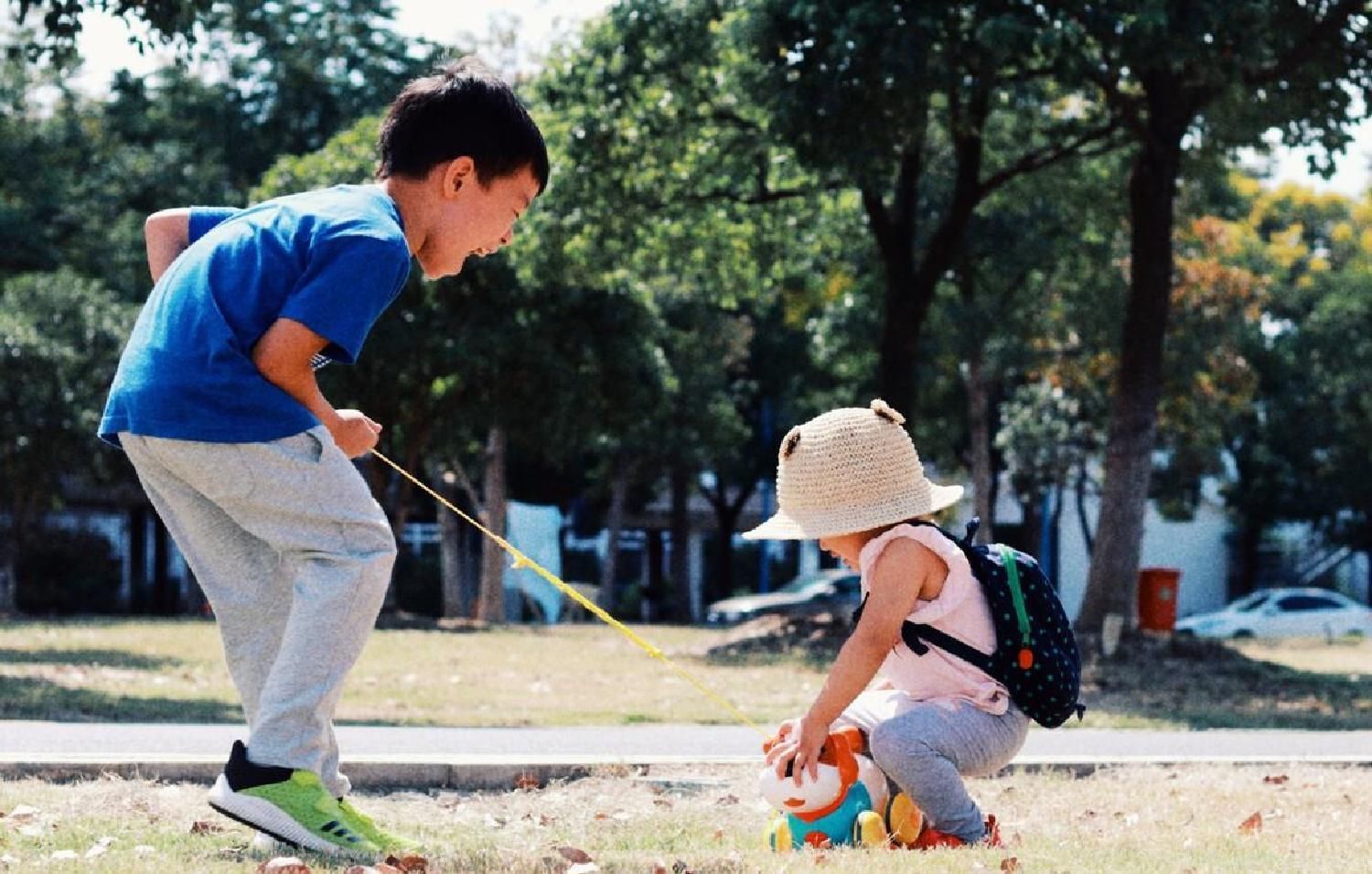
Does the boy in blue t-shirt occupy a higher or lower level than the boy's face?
lower

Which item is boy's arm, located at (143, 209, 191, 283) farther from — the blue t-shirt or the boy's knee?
the boy's knee

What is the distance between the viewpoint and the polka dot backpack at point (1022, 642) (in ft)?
16.1

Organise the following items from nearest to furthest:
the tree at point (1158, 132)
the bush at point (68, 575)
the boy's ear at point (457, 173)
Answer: the boy's ear at point (457, 173) < the tree at point (1158, 132) < the bush at point (68, 575)

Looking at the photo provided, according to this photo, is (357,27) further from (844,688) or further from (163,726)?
(844,688)

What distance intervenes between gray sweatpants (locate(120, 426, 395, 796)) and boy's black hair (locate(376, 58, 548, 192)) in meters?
0.70

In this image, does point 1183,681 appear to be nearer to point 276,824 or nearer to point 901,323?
point 901,323

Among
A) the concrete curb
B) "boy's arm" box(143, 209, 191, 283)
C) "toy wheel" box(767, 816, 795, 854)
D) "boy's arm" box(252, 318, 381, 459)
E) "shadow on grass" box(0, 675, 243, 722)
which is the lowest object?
"shadow on grass" box(0, 675, 243, 722)

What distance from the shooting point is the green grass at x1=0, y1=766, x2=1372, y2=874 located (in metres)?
4.34

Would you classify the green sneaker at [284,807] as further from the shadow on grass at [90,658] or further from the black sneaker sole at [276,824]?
the shadow on grass at [90,658]

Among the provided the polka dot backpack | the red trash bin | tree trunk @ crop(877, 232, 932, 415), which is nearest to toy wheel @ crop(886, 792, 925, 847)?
the polka dot backpack

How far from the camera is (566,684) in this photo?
13.9 metres

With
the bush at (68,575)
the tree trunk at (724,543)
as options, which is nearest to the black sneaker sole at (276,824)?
Answer: the bush at (68,575)

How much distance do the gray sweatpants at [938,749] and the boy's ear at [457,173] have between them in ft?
5.30

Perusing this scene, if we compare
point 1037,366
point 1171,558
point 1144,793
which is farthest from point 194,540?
point 1171,558
